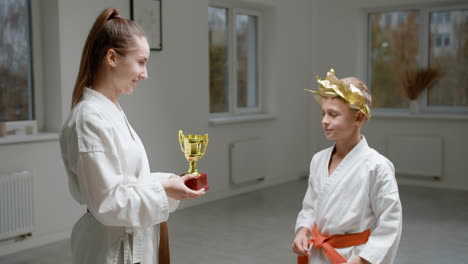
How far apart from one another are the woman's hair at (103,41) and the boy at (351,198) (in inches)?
30.8

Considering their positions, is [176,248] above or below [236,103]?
below

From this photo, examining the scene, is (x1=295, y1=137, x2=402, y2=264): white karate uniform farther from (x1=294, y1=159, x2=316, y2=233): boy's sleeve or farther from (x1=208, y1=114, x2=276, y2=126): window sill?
(x1=208, y1=114, x2=276, y2=126): window sill

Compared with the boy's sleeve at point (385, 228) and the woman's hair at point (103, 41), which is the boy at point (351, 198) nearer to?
the boy's sleeve at point (385, 228)

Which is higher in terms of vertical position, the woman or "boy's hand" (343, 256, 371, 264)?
the woman

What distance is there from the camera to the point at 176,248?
12.8 feet

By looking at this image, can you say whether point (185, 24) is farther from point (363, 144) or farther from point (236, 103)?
point (363, 144)

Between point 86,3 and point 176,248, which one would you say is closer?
point 176,248

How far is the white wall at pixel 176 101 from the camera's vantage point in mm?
4020

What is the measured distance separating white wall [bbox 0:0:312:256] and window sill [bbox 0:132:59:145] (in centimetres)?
5

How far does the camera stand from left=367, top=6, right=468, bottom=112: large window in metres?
6.41

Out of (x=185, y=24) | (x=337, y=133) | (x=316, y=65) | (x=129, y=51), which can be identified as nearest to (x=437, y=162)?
(x=316, y=65)

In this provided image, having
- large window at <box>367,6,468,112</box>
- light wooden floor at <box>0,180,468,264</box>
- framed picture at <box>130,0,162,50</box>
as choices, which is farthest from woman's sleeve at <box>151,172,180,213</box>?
large window at <box>367,6,468,112</box>

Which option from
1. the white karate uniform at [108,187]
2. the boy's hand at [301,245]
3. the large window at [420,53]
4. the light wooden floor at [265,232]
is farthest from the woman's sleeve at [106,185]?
the large window at [420,53]

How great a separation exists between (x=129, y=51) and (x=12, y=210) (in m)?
2.84
